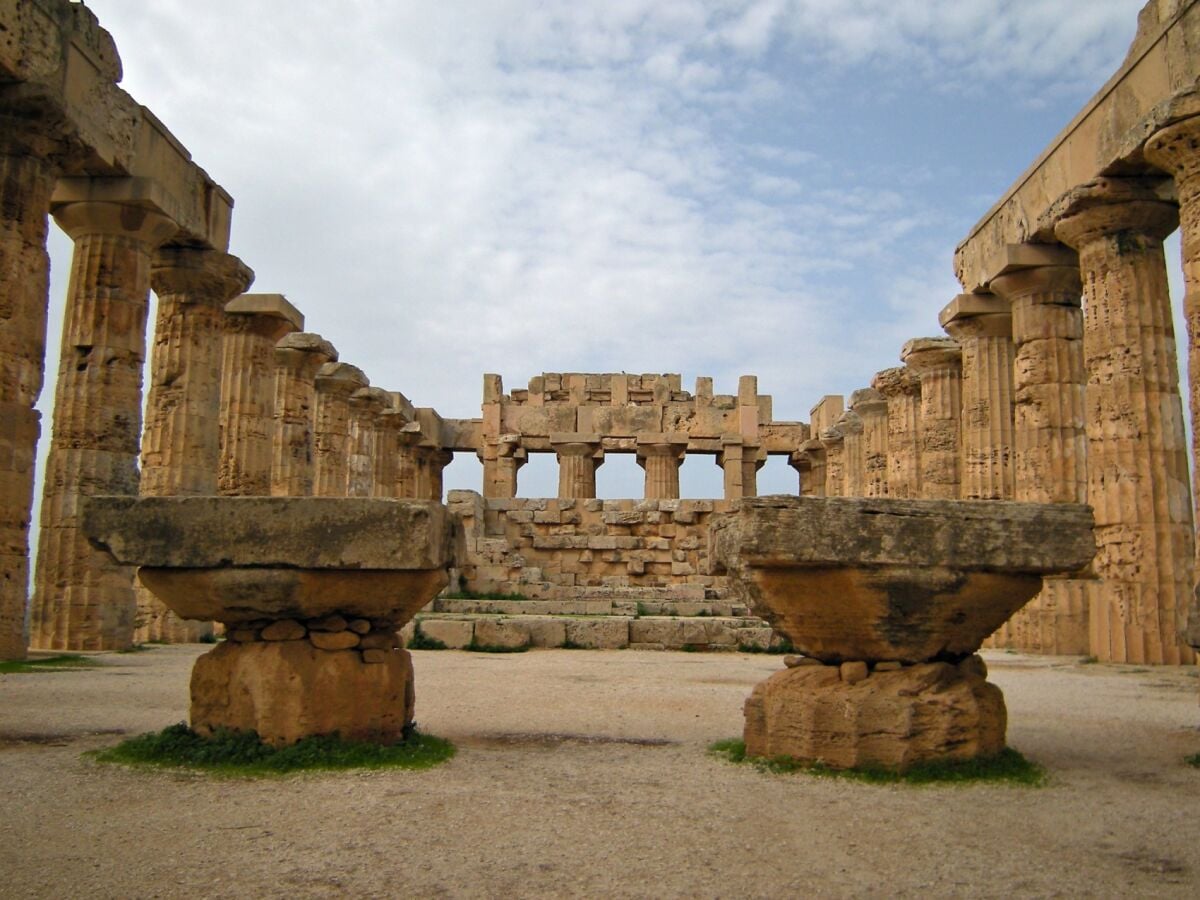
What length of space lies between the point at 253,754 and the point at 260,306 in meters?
11.5

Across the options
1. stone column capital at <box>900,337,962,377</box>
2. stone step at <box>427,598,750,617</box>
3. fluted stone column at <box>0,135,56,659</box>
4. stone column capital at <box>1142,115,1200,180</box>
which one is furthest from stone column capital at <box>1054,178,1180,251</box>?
fluted stone column at <box>0,135,56,659</box>

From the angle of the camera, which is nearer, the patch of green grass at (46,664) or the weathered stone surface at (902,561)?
the weathered stone surface at (902,561)

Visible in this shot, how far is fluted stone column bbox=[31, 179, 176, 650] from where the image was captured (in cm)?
1148

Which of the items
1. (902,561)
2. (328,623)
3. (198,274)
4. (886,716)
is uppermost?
(198,274)

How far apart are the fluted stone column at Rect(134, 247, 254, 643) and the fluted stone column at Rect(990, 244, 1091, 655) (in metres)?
10.7

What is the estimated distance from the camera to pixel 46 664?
33.1ft

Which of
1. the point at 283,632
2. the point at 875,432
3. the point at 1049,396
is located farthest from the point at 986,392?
the point at 283,632

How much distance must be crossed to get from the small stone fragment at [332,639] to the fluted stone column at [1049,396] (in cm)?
1042

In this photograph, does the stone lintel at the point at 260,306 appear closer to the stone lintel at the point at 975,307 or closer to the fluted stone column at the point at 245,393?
the fluted stone column at the point at 245,393

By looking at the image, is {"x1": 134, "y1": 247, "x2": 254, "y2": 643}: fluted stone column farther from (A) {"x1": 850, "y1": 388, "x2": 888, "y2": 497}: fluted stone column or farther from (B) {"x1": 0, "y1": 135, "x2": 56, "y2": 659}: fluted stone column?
(A) {"x1": 850, "y1": 388, "x2": 888, "y2": 497}: fluted stone column

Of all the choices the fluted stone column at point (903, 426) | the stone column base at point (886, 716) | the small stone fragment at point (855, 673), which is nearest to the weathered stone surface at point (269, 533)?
the stone column base at point (886, 716)

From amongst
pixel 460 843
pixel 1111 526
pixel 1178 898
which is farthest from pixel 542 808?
pixel 1111 526

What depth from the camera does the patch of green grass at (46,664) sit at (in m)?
9.41

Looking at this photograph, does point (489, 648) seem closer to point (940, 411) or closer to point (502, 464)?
point (940, 411)
